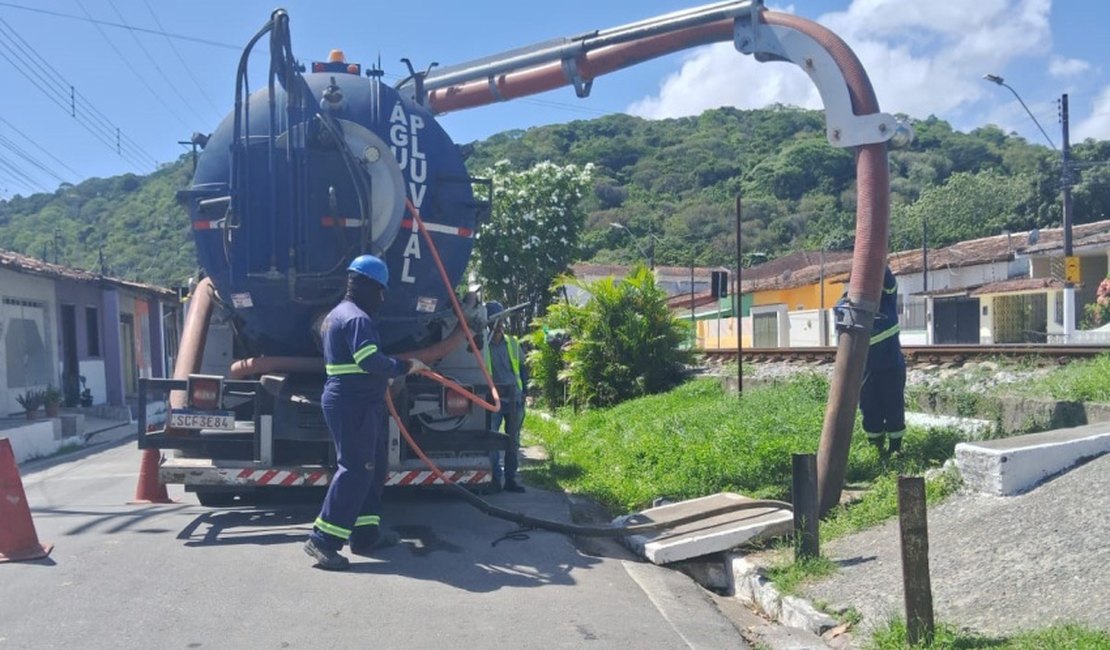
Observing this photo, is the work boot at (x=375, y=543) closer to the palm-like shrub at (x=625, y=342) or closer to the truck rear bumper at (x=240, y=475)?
the truck rear bumper at (x=240, y=475)

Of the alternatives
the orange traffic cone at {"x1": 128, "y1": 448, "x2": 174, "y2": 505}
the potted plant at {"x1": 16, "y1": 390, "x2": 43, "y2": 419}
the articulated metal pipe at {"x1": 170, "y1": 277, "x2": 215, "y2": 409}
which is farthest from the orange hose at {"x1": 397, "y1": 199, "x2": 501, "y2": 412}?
the potted plant at {"x1": 16, "y1": 390, "x2": 43, "y2": 419}

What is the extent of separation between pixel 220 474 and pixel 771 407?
607cm

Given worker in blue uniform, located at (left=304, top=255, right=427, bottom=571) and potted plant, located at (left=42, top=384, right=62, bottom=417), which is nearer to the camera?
worker in blue uniform, located at (left=304, top=255, right=427, bottom=571)

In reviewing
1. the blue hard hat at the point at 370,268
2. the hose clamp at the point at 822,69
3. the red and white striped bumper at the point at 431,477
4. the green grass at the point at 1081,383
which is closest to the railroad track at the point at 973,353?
the green grass at the point at 1081,383

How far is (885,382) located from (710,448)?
1805mm

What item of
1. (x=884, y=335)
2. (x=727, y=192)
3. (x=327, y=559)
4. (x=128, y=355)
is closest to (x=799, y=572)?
(x=327, y=559)

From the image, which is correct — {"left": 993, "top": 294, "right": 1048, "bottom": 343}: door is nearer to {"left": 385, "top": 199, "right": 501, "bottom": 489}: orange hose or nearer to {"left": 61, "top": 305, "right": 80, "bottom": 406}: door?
{"left": 61, "top": 305, "right": 80, "bottom": 406}: door

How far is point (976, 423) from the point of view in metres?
8.15

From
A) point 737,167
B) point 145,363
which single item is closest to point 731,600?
point 145,363

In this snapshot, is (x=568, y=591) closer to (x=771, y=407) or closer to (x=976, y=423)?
(x=976, y=423)

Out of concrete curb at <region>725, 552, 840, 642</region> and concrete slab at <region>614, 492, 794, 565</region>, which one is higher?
concrete slab at <region>614, 492, 794, 565</region>

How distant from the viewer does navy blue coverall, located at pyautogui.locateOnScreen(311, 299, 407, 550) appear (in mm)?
5992

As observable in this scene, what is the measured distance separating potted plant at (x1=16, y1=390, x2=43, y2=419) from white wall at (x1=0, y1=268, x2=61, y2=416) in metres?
0.64

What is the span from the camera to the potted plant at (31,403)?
18016 mm
